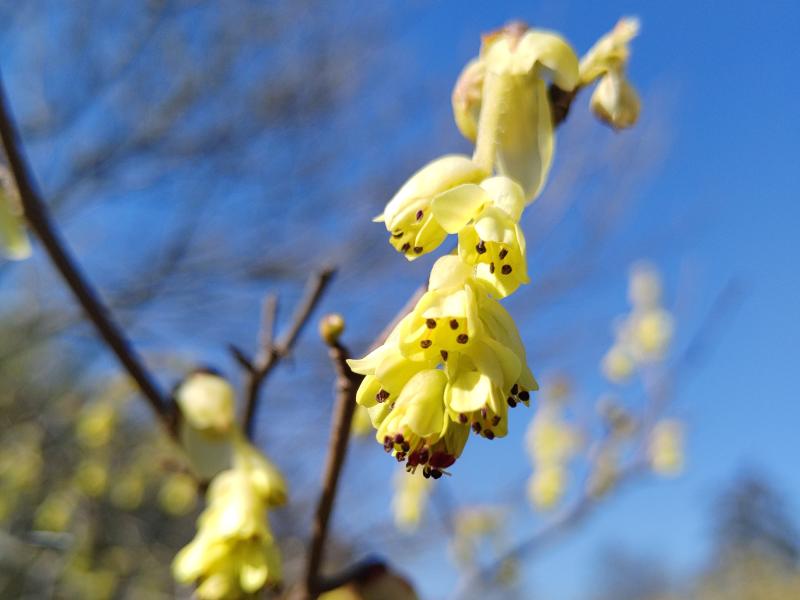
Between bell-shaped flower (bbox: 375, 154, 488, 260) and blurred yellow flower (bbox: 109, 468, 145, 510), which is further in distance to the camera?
blurred yellow flower (bbox: 109, 468, 145, 510)

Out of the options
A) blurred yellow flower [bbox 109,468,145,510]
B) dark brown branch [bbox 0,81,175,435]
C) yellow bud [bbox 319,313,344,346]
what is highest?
blurred yellow flower [bbox 109,468,145,510]

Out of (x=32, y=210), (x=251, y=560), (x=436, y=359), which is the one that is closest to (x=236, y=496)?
(x=251, y=560)

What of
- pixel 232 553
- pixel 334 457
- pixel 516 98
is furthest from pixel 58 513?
pixel 516 98

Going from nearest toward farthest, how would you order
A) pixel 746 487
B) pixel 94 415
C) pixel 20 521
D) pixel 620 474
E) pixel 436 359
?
pixel 436 359 < pixel 94 415 < pixel 620 474 < pixel 20 521 < pixel 746 487

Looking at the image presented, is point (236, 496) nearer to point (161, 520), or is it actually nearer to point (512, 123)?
point (512, 123)

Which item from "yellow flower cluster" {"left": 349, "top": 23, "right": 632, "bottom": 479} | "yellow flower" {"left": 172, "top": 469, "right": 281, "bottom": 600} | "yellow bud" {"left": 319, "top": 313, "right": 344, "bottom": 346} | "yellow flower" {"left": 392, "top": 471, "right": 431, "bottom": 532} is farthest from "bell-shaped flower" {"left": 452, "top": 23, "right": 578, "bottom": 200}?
"yellow flower" {"left": 392, "top": 471, "right": 431, "bottom": 532}

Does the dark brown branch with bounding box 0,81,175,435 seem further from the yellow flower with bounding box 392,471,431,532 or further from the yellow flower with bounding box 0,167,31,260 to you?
the yellow flower with bounding box 392,471,431,532
